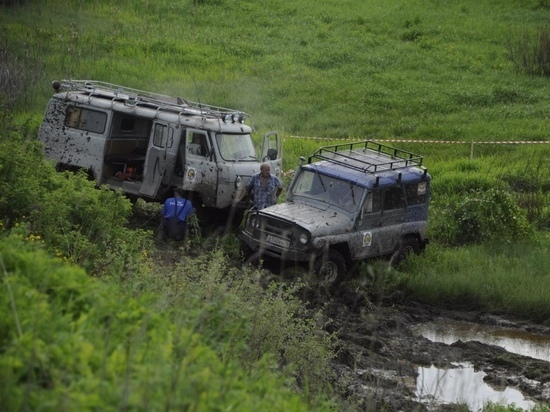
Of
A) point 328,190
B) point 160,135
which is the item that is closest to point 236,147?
point 160,135

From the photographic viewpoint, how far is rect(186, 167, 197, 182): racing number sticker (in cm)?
1681

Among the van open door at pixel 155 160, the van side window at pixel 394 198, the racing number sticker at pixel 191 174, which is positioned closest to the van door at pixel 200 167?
the racing number sticker at pixel 191 174

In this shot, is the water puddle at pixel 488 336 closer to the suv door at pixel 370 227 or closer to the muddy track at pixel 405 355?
the muddy track at pixel 405 355

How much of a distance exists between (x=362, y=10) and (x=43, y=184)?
2781 centimetres

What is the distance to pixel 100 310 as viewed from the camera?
5.59m

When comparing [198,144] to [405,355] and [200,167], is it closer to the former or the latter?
[200,167]

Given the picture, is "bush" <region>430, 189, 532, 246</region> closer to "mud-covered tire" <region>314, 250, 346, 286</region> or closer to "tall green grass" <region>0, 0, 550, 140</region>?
"mud-covered tire" <region>314, 250, 346, 286</region>

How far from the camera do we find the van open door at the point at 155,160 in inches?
671

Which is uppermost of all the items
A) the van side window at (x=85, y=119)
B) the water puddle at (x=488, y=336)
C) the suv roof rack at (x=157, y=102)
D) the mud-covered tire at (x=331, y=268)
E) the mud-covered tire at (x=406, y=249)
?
the suv roof rack at (x=157, y=102)

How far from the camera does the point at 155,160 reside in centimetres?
1712

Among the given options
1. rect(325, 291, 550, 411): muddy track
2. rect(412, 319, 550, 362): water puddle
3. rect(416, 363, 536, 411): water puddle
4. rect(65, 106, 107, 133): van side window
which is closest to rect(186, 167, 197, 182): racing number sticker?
rect(65, 106, 107, 133): van side window

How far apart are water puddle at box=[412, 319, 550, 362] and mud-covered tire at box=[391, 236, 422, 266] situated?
1.79m

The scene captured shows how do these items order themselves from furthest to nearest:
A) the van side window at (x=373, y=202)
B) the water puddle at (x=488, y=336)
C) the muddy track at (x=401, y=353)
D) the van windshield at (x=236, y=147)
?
the van windshield at (x=236, y=147), the van side window at (x=373, y=202), the water puddle at (x=488, y=336), the muddy track at (x=401, y=353)

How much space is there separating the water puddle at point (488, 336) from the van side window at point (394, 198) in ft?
7.15
